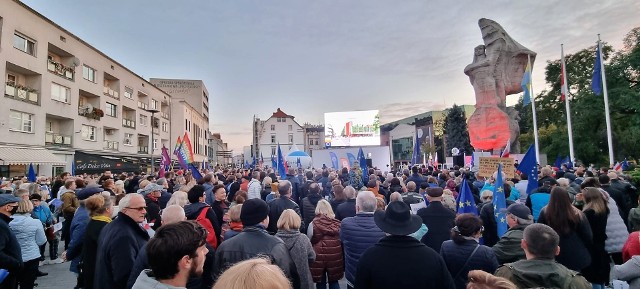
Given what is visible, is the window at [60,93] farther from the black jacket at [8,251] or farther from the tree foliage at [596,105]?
the tree foliage at [596,105]

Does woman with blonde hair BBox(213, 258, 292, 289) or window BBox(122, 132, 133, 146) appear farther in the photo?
window BBox(122, 132, 133, 146)

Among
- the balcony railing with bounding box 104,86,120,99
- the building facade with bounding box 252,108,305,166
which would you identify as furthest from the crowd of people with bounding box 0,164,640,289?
the building facade with bounding box 252,108,305,166

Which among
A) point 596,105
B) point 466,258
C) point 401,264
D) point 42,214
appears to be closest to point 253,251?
point 401,264

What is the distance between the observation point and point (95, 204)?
4.71 m

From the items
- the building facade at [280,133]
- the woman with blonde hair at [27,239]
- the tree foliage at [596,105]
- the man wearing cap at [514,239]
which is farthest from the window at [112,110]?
the building facade at [280,133]

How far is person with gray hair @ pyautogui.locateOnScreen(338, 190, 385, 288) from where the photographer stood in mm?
4742

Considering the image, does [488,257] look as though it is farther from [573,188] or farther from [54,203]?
[54,203]

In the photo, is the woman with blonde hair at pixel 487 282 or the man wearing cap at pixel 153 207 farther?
the man wearing cap at pixel 153 207

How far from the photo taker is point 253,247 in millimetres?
3639

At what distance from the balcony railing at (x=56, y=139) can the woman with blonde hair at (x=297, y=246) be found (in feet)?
90.8

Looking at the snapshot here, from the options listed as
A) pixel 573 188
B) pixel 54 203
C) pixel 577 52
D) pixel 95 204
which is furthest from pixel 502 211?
pixel 577 52

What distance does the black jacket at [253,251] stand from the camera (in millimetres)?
3602

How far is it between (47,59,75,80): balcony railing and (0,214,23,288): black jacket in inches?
1021

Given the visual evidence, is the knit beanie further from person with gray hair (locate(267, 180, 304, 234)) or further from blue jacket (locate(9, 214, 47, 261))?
blue jacket (locate(9, 214, 47, 261))
